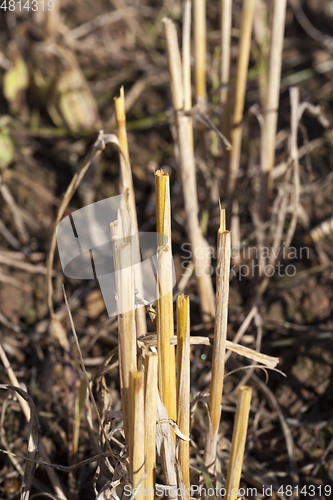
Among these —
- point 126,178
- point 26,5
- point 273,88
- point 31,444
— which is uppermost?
point 26,5

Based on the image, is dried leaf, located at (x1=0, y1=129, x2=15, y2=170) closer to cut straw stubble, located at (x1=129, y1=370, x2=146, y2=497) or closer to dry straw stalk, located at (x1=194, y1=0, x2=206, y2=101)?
dry straw stalk, located at (x1=194, y1=0, x2=206, y2=101)

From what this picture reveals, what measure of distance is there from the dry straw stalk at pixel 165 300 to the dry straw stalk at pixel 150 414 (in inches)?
1.5

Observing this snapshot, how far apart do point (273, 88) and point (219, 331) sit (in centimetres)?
65

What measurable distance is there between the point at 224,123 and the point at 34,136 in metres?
0.81

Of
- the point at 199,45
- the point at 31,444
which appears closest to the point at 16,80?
the point at 199,45

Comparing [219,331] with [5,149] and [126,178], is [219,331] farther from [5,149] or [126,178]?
[5,149]

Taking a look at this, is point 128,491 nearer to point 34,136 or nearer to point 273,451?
point 273,451

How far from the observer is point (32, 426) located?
1.85 ft

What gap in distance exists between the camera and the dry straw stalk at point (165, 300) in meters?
0.42

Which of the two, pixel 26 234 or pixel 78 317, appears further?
A: pixel 26 234

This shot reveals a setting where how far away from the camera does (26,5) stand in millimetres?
1545

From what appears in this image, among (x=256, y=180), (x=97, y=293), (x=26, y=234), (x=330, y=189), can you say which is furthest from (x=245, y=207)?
(x=26, y=234)

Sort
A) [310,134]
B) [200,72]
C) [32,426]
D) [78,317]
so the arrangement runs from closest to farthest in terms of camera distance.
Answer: [32,426] → [200,72] → [78,317] → [310,134]

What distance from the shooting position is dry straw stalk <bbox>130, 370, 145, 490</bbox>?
40 cm
